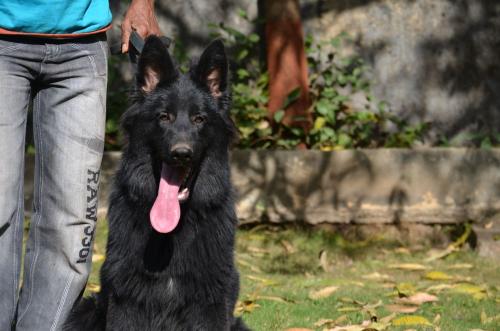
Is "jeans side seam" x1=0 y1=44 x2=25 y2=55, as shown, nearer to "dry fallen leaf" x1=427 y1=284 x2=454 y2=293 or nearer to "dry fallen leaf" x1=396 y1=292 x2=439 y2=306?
"dry fallen leaf" x1=396 y1=292 x2=439 y2=306

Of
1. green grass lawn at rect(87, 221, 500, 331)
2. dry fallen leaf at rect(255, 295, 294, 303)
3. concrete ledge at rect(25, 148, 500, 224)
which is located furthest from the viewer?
concrete ledge at rect(25, 148, 500, 224)

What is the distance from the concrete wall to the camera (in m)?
8.39

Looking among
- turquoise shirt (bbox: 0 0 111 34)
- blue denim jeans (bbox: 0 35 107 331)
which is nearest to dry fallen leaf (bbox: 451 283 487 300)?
blue denim jeans (bbox: 0 35 107 331)

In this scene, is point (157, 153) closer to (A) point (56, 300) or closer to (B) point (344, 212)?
(A) point (56, 300)

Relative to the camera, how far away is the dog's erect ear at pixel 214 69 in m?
4.11

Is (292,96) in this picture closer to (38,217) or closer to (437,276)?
(437,276)

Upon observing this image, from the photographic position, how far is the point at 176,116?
408cm

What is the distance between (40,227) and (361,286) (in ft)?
9.93

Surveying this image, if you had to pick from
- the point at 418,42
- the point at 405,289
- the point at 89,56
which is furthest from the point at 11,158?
the point at 418,42

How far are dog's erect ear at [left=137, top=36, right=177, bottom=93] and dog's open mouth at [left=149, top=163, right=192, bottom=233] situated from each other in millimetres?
439

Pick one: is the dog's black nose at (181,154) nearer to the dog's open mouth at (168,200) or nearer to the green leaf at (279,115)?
the dog's open mouth at (168,200)

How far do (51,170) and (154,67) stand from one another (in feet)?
2.33

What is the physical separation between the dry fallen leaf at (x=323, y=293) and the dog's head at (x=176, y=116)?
6.82 ft

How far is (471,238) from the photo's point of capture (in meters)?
7.42
